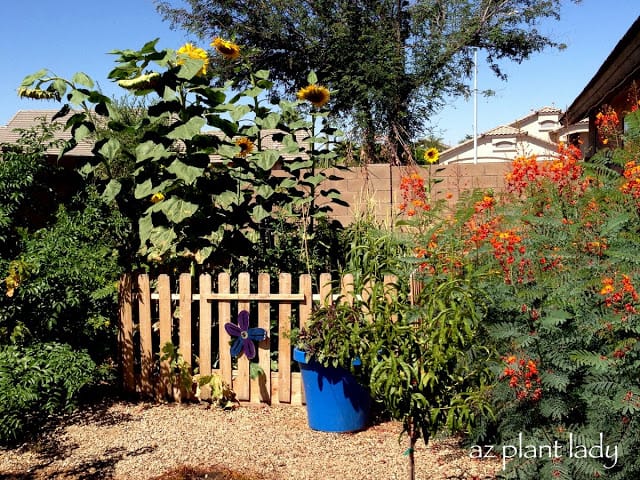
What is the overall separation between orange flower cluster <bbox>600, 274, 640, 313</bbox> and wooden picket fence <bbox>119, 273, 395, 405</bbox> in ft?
6.06

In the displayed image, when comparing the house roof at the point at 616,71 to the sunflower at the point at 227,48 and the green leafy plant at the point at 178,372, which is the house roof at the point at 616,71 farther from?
the green leafy plant at the point at 178,372

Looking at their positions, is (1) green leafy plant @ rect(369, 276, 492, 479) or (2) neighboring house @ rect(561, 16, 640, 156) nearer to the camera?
(1) green leafy plant @ rect(369, 276, 492, 479)

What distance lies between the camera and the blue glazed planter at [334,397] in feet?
12.9

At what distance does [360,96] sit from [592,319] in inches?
609

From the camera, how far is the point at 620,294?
99.4 inches

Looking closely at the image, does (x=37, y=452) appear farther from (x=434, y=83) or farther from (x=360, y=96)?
(x=434, y=83)

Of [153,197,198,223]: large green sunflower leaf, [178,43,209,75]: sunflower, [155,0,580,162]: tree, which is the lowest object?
[153,197,198,223]: large green sunflower leaf

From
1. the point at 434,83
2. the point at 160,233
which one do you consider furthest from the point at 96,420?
the point at 434,83

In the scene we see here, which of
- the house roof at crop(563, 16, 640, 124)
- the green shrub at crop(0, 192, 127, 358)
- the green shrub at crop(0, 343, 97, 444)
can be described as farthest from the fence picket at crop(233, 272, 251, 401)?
the house roof at crop(563, 16, 640, 124)

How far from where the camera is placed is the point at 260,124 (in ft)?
16.2

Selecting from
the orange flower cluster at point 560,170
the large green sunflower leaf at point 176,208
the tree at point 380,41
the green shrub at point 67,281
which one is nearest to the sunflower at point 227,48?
the large green sunflower leaf at point 176,208

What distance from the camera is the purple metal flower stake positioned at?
14.6 feet

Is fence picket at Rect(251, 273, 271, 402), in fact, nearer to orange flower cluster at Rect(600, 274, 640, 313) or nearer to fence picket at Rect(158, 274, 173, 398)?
fence picket at Rect(158, 274, 173, 398)

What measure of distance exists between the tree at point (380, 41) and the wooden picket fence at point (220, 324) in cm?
1322
